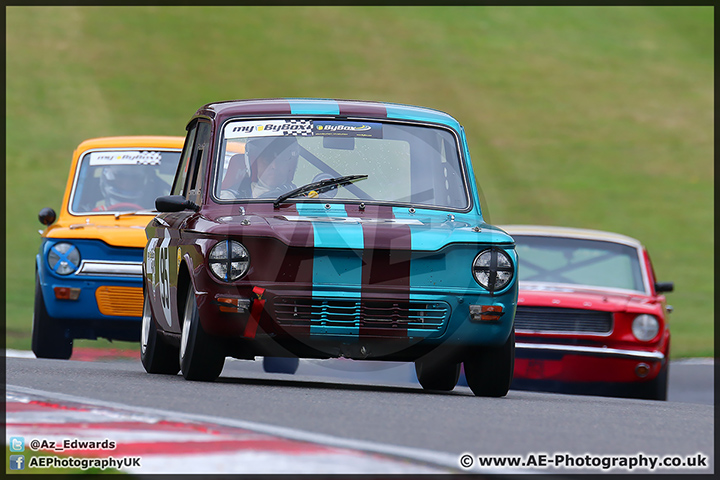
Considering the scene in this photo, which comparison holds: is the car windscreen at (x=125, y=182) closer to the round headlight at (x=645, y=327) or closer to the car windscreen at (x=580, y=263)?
the car windscreen at (x=580, y=263)

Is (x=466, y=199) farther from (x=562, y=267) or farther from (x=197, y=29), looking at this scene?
(x=197, y=29)

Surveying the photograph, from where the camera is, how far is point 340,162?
935 cm

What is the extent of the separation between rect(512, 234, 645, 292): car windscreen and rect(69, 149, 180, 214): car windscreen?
3.39m

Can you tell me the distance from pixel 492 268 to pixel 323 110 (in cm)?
182

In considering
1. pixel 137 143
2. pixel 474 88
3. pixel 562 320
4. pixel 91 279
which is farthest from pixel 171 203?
pixel 474 88

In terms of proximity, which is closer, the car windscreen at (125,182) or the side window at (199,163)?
the side window at (199,163)

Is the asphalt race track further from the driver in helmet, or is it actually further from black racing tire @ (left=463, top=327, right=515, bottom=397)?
the driver in helmet

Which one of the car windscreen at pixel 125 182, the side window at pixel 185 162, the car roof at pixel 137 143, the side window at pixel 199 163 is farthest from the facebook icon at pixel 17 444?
the car roof at pixel 137 143

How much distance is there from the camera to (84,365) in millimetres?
11469

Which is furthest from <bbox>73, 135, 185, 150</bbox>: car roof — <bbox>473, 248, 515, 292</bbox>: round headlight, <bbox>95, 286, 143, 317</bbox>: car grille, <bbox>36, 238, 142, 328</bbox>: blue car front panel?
<bbox>473, 248, 515, 292</bbox>: round headlight

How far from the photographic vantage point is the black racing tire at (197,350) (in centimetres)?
852

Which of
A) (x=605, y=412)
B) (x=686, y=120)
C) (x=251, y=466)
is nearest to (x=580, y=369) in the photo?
(x=605, y=412)

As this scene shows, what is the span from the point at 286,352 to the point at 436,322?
0.89m

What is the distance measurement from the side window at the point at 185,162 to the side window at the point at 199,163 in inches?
6.9
